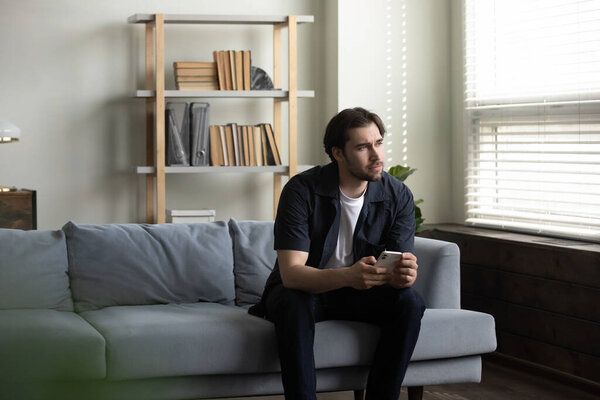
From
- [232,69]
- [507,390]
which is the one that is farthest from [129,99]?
[507,390]

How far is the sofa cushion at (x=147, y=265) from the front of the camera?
8.97ft

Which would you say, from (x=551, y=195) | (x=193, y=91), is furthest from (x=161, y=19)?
(x=551, y=195)

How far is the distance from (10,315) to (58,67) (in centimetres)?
190

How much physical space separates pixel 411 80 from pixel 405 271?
2347 millimetres

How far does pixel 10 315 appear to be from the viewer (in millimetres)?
2535

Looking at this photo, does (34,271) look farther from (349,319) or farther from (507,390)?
(507,390)

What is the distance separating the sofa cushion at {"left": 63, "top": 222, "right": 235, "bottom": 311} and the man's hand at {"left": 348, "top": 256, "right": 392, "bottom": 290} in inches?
29.1

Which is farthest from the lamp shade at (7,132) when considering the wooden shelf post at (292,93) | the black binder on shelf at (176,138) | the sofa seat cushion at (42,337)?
the wooden shelf post at (292,93)

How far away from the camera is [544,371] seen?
3.37m

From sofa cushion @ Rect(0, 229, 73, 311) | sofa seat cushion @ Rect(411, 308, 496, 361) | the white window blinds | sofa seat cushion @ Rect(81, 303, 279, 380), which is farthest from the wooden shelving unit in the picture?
sofa seat cushion @ Rect(411, 308, 496, 361)

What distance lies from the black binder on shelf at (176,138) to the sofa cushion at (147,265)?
3.47ft

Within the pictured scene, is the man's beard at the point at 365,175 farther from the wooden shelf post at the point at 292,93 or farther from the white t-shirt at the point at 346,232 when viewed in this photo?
the wooden shelf post at the point at 292,93

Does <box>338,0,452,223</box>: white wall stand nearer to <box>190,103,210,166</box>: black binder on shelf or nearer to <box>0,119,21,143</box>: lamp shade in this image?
<box>190,103,210,166</box>: black binder on shelf

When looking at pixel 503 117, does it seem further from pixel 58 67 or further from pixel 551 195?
pixel 58 67
